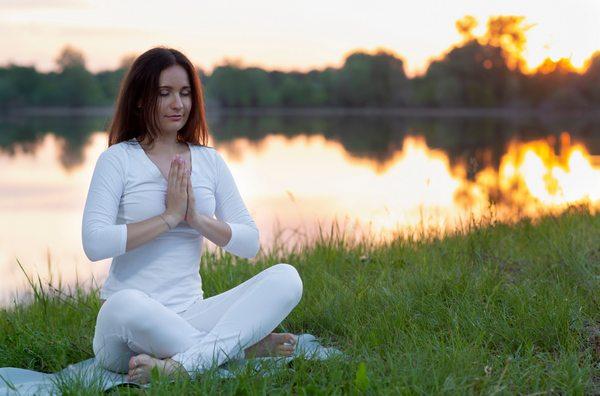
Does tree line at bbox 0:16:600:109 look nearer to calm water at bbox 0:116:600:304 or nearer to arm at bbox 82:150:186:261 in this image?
calm water at bbox 0:116:600:304

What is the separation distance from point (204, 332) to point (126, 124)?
3.32 ft

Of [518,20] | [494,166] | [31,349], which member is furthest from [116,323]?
[518,20]

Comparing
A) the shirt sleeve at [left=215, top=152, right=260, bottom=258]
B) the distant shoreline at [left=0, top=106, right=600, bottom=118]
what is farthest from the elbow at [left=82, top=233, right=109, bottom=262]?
the distant shoreline at [left=0, top=106, right=600, bottom=118]

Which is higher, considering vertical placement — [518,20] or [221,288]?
[518,20]

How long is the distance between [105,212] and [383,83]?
6328 centimetres

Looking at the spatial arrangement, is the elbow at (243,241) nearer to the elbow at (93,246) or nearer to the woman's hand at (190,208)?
the woman's hand at (190,208)

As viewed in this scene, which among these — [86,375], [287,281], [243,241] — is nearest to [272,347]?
[287,281]

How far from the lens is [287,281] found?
129 inches

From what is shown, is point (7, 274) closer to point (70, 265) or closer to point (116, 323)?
point (70, 265)

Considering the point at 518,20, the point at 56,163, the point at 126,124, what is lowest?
the point at 56,163

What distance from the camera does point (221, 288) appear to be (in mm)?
4734

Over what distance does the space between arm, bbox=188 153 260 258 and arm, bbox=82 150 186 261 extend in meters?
0.15

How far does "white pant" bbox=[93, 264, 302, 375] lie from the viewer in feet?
9.87

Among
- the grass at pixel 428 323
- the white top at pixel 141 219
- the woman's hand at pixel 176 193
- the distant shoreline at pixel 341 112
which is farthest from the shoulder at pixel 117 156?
the distant shoreline at pixel 341 112
